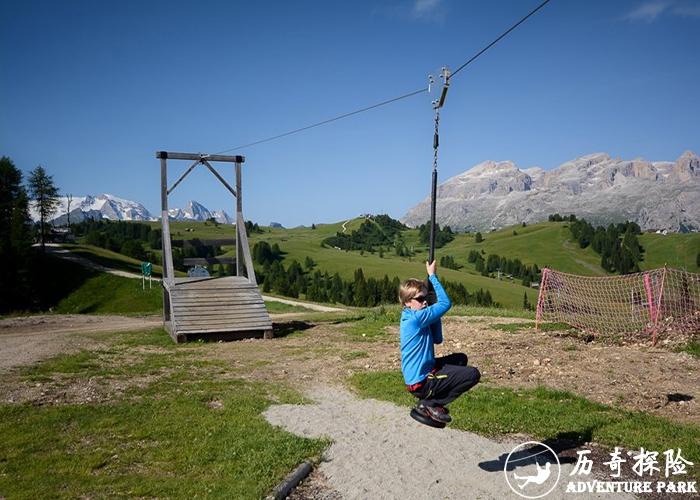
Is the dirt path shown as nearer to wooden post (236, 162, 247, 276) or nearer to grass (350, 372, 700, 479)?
grass (350, 372, 700, 479)

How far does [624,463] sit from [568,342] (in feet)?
31.8

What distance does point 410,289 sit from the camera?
714cm

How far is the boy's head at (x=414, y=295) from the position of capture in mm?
7105

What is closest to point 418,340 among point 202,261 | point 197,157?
point 202,261

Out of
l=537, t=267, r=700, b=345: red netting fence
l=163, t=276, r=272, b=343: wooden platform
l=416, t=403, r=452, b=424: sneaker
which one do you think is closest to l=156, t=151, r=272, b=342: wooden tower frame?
l=163, t=276, r=272, b=343: wooden platform

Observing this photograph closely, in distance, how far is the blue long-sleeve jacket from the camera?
7.02 meters

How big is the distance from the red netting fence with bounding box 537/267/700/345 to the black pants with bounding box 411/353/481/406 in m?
12.2

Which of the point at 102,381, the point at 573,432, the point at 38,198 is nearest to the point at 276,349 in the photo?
the point at 102,381

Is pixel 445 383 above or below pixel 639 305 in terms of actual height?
above

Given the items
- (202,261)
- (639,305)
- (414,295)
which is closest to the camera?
(414,295)

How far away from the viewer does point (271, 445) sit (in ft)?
27.3

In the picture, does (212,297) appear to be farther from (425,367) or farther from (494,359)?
(425,367)

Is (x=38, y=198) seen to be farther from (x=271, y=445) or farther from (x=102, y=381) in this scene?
(x=271, y=445)

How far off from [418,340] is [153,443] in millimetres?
4877
